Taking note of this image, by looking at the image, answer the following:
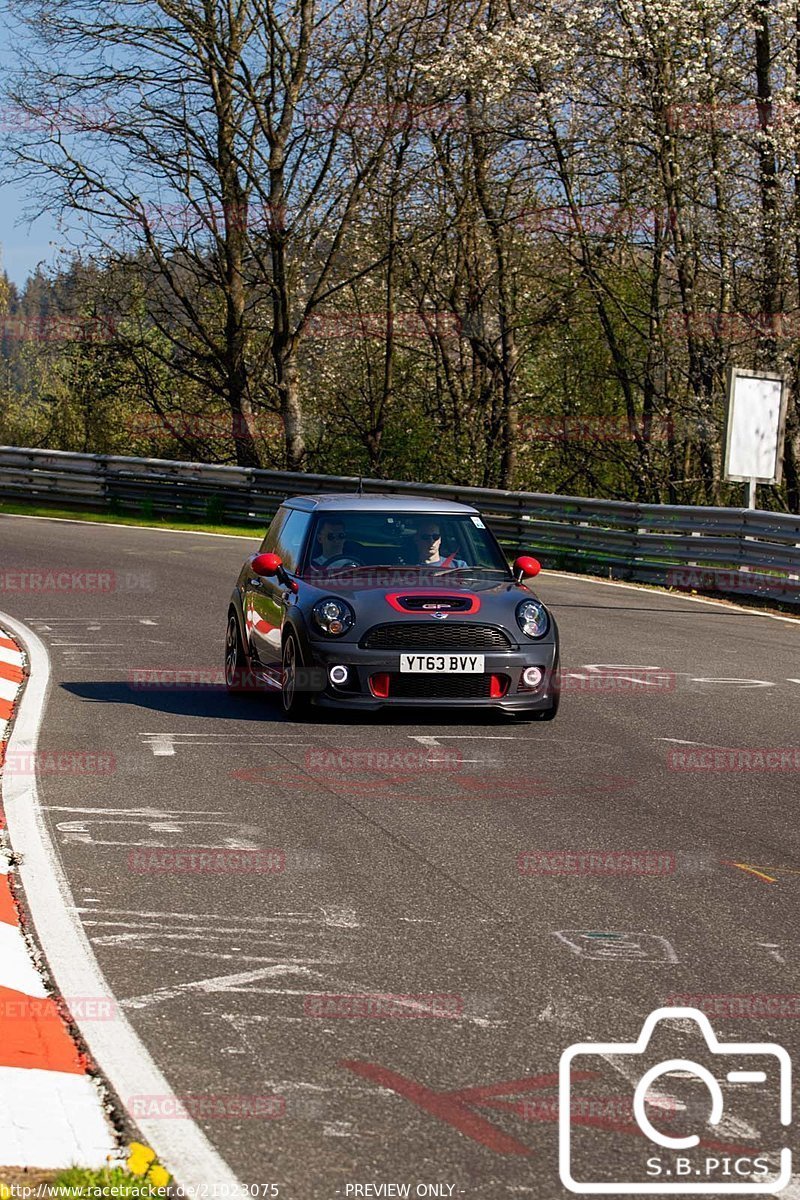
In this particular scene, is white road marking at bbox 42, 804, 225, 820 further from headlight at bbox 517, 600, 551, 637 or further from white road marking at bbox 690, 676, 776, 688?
white road marking at bbox 690, 676, 776, 688

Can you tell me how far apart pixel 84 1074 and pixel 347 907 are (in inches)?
74.3

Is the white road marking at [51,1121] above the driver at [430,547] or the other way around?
the other way around

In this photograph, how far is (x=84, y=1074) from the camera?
4074 mm

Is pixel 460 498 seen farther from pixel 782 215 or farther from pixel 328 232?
pixel 328 232

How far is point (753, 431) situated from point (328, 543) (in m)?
10.7

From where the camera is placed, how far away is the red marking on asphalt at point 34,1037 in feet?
13.6

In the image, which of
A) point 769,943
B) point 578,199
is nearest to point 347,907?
point 769,943

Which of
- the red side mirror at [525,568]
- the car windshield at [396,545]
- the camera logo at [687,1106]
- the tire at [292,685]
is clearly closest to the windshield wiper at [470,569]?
the car windshield at [396,545]

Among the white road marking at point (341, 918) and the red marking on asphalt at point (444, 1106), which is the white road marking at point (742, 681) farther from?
the red marking on asphalt at point (444, 1106)

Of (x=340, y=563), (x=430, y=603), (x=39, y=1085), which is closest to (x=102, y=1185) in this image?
(x=39, y=1085)

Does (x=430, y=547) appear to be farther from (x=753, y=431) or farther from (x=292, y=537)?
(x=753, y=431)

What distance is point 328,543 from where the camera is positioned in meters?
11.3

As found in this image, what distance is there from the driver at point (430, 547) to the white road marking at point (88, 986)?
12.5 feet

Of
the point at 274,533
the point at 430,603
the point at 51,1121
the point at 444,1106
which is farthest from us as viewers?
the point at 274,533
